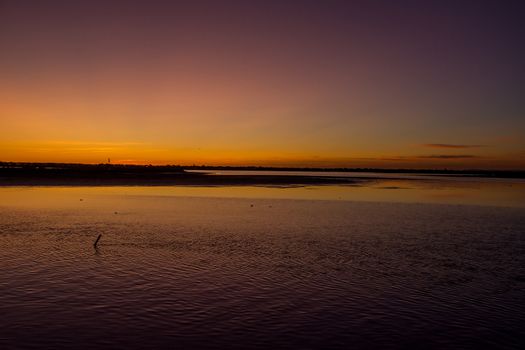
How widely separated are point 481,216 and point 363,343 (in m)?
29.9

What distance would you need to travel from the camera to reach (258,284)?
621 inches

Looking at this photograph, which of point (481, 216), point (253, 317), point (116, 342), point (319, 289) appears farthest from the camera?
point (481, 216)

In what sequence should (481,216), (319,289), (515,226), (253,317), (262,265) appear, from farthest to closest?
(481,216) < (515,226) < (262,265) < (319,289) < (253,317)

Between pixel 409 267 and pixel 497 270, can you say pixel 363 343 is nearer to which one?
pixel 409 267

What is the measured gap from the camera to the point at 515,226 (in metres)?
31.4

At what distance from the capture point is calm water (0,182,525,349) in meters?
11.2

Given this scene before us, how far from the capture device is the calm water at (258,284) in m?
11.2

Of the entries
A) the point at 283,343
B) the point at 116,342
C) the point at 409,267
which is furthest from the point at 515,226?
the point at 116,342

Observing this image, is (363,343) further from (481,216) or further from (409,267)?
(481,216)

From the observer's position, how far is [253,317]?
1243cm

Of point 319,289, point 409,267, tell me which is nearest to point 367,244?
point 409,267

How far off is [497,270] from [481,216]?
20074 millimetres

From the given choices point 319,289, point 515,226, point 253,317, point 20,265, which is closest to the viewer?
point 253,317

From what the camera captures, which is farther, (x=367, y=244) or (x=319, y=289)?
(x=367, y=244)
